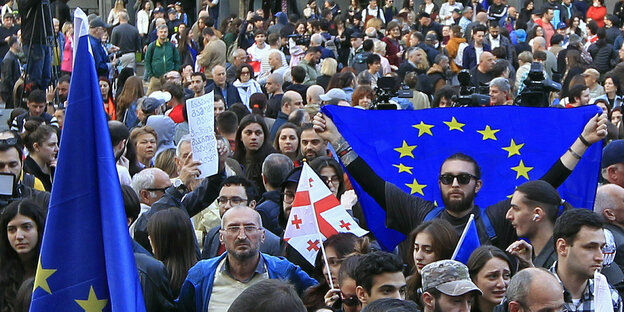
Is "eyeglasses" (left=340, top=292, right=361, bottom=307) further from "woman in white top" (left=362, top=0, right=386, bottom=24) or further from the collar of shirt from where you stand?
"woman in white top" (left=362, top=0, right=386, bottom=24)

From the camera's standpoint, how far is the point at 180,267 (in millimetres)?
6492

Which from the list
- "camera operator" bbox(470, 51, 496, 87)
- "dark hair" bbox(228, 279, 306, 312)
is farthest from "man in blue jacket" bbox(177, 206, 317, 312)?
"camera operator" bbox(470, 51, 496, 87)

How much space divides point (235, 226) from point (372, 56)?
10.00 metres

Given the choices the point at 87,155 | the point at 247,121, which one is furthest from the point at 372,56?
the point at 87,155

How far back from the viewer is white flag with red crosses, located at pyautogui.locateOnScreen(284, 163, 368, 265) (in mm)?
6668

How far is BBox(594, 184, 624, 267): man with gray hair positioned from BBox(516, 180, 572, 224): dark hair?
20.2 inches

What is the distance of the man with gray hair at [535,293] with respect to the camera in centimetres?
498

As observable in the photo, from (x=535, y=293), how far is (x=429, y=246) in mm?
1049

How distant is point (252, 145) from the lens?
10.0 meters

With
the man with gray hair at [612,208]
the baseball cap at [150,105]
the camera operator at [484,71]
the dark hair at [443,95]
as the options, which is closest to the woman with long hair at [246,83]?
the baseball cap at [150,105]

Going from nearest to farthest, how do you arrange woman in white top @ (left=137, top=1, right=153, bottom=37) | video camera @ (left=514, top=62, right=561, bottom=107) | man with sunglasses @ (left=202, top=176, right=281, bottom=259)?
1. man with sunglasses @ (left=202, top=176, right=281, bottom=259)
2. video camera @ (left=514, top=62, right=561, bottom=107)
3. woman in white top @ (left=137, top=1, right=153, bottom=37)

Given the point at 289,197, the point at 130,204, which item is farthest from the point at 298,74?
the point at 130,204

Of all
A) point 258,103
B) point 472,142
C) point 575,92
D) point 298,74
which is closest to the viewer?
point 472,142

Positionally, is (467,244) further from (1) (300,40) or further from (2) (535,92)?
(1) (300,40)
